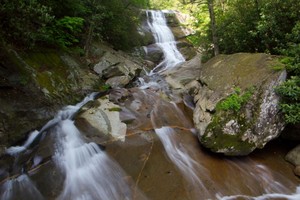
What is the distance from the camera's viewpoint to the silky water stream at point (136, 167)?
5.25 metres

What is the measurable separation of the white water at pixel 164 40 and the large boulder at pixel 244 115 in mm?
6086

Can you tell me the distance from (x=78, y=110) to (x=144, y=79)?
13.5ft

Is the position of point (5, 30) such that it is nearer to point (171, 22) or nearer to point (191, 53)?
point (191, 53)

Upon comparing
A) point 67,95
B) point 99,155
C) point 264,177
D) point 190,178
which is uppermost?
point 67,95

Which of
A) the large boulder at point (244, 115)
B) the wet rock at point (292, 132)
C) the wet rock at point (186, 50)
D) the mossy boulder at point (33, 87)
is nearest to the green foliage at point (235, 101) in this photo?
the large boulder at point (244, 115)

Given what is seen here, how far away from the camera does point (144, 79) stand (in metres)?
10.8

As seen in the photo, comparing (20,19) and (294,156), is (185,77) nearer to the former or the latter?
(294,156)

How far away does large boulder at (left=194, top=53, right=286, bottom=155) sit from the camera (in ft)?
20.4

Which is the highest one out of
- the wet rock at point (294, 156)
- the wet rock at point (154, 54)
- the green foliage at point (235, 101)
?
the wet rock at point (154, 54)

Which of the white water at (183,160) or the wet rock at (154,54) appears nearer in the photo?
the white water at (183,160)

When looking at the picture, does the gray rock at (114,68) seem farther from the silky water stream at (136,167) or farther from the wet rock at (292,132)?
the wet rock at (292,132)

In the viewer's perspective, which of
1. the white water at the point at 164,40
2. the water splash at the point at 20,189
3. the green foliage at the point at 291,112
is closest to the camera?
the water splash at the point at 20,189

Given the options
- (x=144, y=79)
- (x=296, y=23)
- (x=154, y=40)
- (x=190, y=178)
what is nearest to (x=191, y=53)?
(x=154, y=40)

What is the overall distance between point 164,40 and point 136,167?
1285 cm
